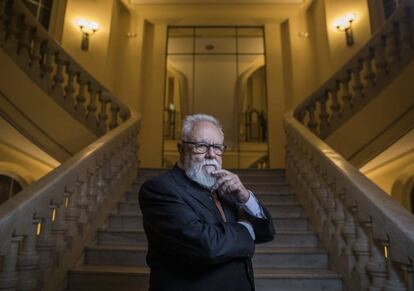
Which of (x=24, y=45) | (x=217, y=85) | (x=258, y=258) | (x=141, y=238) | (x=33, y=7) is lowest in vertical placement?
(x=258, y=258)

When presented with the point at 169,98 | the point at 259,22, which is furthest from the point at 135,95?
the point at 259,22

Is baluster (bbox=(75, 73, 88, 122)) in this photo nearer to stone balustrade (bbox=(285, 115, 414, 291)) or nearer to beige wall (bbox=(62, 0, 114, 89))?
beige wall (bbox=(62, 0, 114, 89))

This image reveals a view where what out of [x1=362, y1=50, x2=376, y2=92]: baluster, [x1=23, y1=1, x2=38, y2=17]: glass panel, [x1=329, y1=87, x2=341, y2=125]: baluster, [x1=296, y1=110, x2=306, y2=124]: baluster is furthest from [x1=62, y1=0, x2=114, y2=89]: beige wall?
[x1=362, y1=50, x2=376, y2=92]: baluster

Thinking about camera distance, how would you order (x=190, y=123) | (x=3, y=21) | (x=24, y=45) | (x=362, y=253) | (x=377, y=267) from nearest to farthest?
(x=190, y=123), (x=377, y=267), (x=362, y=253), (x=3, y=21), (x=24, y=45)

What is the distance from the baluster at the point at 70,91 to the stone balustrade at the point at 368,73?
103 inches

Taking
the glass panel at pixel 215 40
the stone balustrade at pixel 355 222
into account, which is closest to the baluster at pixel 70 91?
the stone balustrade at pixel 355 222

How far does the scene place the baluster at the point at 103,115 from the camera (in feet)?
12.4

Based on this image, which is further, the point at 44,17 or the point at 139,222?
the point at 44,17

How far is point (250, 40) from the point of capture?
6598 millimetres

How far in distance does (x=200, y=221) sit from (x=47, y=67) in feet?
9.93

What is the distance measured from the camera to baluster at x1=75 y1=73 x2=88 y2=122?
3.61 meters

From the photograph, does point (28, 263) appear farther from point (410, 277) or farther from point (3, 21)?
point (3, 21)

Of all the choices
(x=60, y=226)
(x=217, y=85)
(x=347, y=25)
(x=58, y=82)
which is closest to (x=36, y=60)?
(x=58, y=82)

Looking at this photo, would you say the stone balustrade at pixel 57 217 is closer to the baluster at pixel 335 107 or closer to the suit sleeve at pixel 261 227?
the suit sleeve at pixel 261 227
